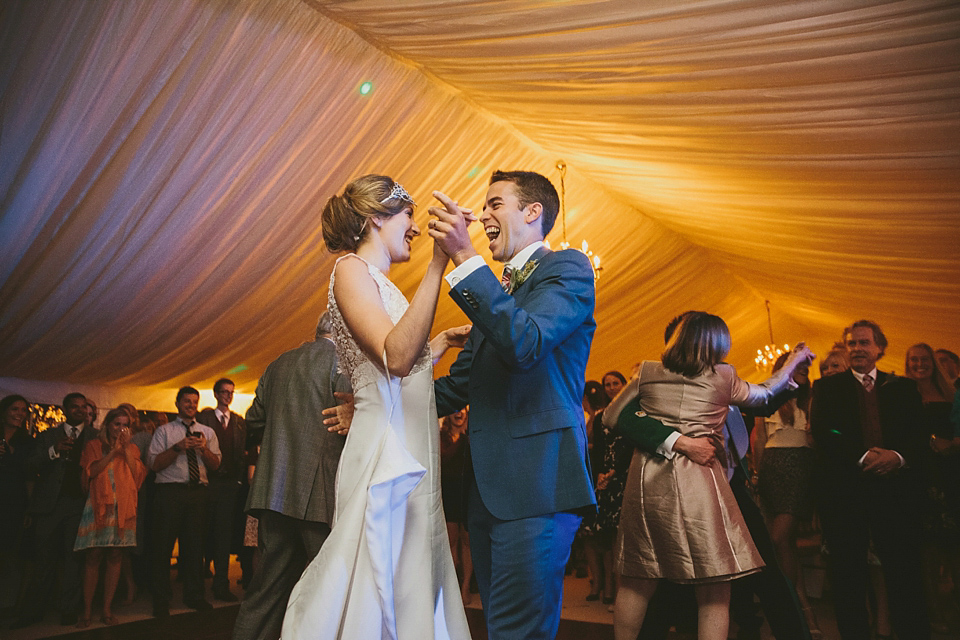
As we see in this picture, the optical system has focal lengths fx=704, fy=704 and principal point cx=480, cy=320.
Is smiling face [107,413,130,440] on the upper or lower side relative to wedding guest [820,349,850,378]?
lower

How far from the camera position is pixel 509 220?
78.0 inches

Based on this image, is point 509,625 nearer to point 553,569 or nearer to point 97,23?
point 553,569

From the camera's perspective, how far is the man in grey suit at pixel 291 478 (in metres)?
2.87

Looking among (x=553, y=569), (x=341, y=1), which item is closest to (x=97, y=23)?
(x=341, y=1)

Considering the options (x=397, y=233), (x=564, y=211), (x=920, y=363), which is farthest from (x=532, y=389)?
(x=564, y=211)

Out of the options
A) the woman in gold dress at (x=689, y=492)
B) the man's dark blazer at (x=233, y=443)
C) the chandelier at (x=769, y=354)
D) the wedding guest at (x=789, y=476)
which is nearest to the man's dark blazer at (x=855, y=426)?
the woman in gold dress at (x=689, y=492)

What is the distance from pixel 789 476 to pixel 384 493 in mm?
3350

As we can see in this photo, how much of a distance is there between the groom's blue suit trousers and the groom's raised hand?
1.78 ft

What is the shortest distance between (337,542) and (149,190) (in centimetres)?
505

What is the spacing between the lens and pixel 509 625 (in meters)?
1.52

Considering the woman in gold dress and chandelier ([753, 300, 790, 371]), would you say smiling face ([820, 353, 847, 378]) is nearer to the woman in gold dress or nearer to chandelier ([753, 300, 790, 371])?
the woman in gold dress

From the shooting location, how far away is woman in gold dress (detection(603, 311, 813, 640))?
256cm

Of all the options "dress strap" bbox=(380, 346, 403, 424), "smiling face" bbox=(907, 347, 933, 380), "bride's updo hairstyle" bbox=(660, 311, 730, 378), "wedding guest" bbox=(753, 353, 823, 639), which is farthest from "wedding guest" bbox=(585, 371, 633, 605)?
"dress strap" bbox=(380, 346, 403, 424)

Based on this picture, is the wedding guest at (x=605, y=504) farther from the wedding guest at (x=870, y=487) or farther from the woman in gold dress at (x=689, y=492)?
the woman in gold dress at (x=689, y=492)
